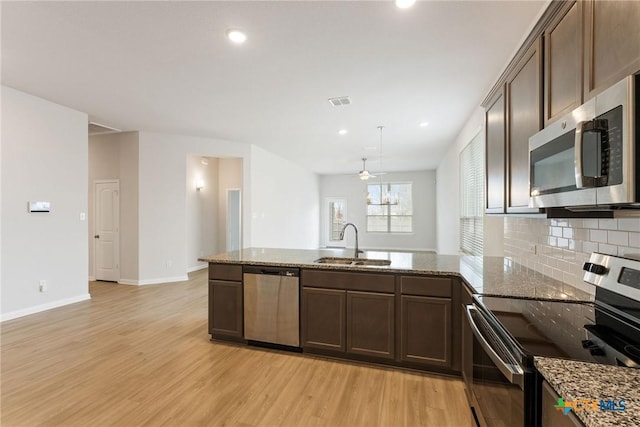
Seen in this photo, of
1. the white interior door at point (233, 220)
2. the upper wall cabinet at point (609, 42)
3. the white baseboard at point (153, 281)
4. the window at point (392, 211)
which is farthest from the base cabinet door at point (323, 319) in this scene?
the window at point (392, 211)

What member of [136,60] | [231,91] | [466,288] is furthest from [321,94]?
[466,288]

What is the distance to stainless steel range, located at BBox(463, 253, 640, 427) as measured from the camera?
102 cm

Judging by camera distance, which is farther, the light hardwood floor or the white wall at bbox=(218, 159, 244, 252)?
the white wall at bbox=(218, 159, 244, 252)

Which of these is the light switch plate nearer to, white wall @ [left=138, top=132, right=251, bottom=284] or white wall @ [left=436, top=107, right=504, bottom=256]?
white wall @ [left=138, top=132, right=251, bottom=284]

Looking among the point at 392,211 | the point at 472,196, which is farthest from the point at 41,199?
the point at 392,211

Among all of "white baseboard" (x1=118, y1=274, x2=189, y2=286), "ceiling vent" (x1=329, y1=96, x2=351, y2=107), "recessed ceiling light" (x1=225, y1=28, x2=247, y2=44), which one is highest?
"recessed ceiling light" (x1=225, y1=28, x2=247, y2=44)

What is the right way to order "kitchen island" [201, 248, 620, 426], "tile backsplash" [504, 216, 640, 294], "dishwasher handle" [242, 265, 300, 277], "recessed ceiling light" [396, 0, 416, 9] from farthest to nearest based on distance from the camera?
"dishwasher handle" [242, 265, 300, 277], "kitchen island" [201, 248, 620, 426], "recessed ceiling light" [396, 0, 416, 9], "tile backsplash" [504, 216, 640, 294]

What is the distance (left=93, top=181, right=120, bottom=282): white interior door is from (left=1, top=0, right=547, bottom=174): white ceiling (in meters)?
1.61

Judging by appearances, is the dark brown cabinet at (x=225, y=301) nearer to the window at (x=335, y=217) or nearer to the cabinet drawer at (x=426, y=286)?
the cabinet drawer at (x=426, y=286)

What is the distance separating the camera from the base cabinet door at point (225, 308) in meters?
3.03

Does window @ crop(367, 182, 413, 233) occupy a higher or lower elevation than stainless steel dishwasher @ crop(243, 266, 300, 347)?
higher

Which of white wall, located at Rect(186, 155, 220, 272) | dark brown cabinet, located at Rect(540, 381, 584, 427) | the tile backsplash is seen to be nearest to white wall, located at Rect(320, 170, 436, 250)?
white wall, located at Rect(186, 155, 220, 272)

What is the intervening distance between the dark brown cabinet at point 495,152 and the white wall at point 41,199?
17.9ft

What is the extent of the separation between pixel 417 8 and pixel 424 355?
268cm
